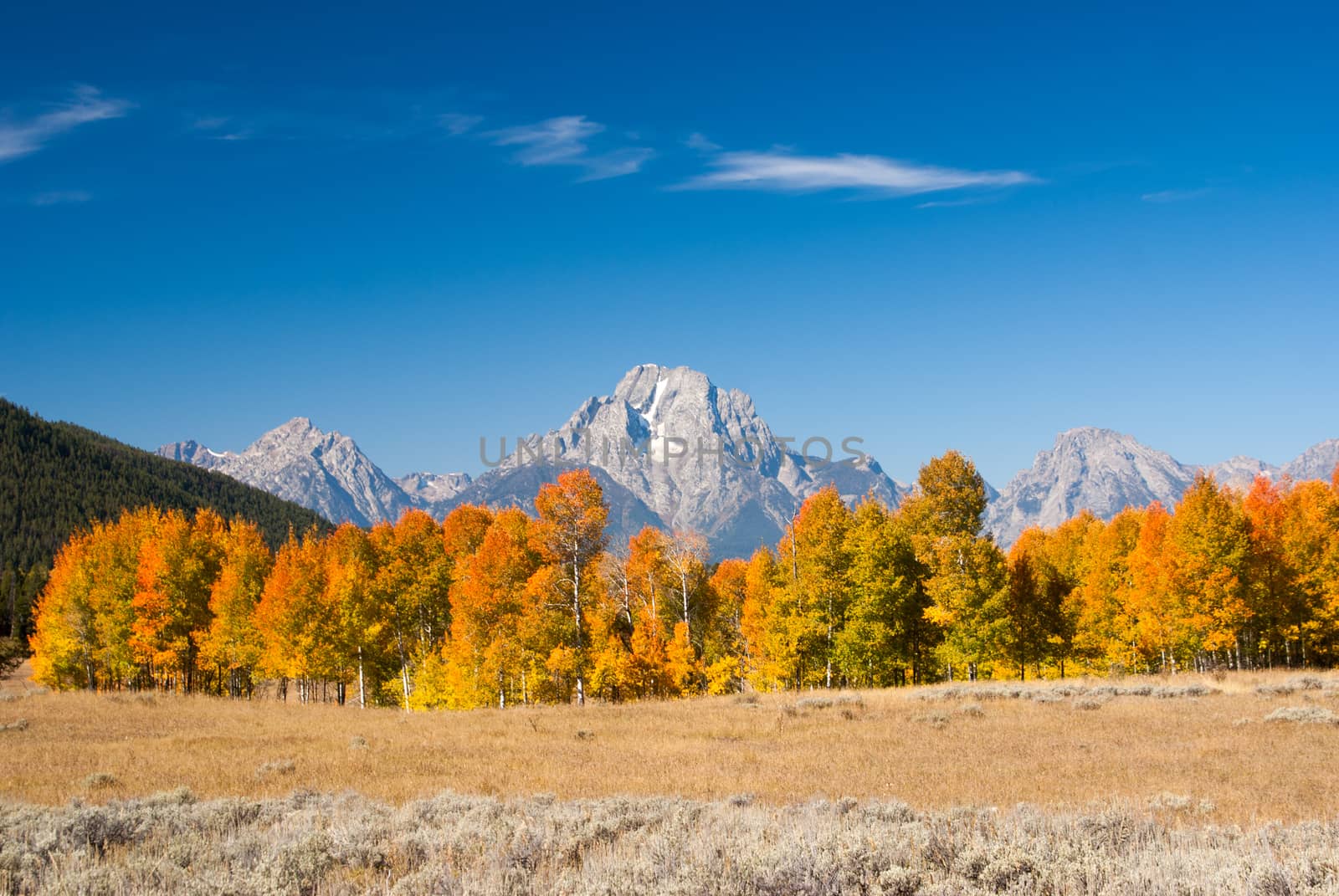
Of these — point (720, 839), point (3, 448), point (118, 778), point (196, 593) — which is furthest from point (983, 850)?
point (3, 448)

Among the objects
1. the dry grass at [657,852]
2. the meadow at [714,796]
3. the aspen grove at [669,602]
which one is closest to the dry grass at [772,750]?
the meadow at [714,796]

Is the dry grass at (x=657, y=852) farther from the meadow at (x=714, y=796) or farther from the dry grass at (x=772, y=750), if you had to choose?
the dry grass at (x=772, y=750)

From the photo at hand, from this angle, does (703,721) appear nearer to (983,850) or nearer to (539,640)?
(539,640)

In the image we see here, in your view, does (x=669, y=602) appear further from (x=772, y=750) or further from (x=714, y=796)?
(x=714, y=796)

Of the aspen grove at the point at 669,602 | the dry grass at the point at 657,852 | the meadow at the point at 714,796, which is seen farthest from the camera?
the aspen grove at the point at 669,602

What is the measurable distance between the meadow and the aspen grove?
7.53 metres

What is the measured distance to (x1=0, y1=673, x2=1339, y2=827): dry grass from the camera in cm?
1512

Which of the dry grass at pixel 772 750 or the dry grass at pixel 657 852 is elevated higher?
the dry grass at pixel 657 852

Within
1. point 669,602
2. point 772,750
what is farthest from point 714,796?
point 669,602

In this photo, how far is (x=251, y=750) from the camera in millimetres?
22859

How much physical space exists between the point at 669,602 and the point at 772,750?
2888 cm

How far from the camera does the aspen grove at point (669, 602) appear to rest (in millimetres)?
38094

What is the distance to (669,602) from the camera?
163 feet

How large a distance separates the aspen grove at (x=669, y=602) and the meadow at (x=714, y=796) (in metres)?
7.53
